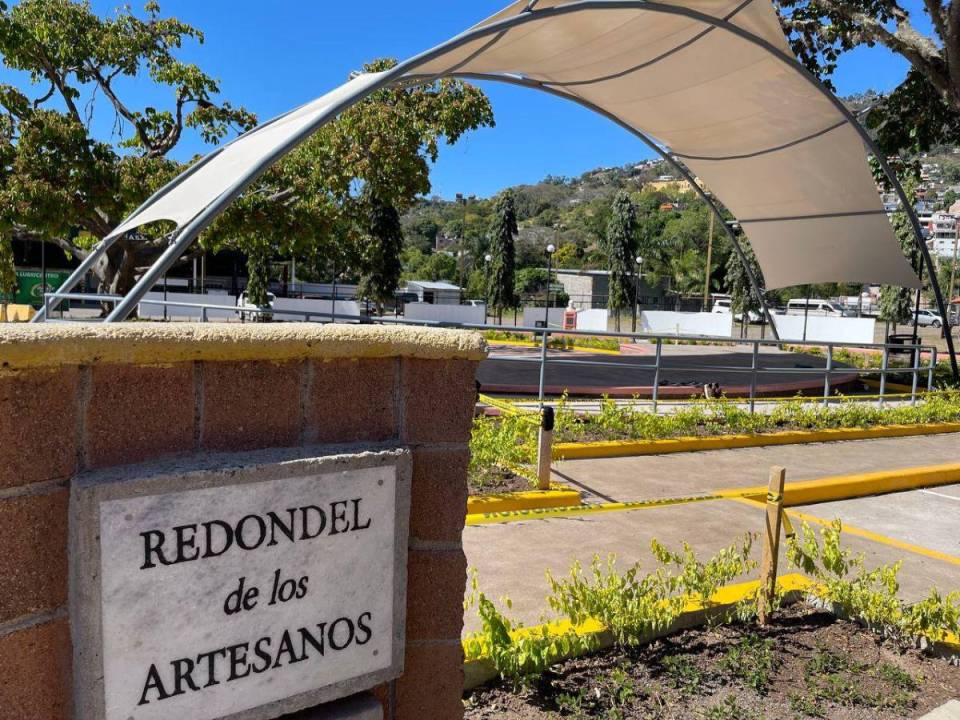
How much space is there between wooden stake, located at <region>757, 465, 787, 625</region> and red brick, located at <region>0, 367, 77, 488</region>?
146 inches

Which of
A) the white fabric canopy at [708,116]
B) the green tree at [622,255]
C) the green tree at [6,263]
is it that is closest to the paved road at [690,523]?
the white fabric canopy at [708,116]

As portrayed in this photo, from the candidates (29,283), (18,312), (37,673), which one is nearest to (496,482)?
(37,673)

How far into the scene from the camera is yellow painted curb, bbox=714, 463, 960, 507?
8.11 meters

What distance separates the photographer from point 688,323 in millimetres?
50750

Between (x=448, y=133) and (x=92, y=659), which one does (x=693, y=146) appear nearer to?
(x=448, y=133)

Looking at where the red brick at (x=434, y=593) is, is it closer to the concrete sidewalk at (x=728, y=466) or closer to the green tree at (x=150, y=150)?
the concrete sidewalk at (x=728, y=466)

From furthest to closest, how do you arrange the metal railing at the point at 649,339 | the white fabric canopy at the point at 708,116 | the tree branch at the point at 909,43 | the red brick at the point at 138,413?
the tree branch at the point at 909,43 → the white fabric canopy at the point at 708,116 → the metal railing at the point at 649,339 → the red brick at the point at 138,413

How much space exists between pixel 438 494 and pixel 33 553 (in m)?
1.09

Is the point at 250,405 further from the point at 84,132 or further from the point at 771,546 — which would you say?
the point at 84,132

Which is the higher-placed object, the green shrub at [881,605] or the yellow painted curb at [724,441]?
the green shrub at [881,605]

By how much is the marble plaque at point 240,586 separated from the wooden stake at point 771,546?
287cm

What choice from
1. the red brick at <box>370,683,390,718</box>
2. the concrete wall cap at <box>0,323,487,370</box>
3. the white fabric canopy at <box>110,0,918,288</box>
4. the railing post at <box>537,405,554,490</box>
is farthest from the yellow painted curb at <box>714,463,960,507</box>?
the white fabric canopy at <box>110,0,918,288</box>

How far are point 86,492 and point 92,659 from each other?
15.0 inches

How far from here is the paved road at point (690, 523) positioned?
5766 mm
